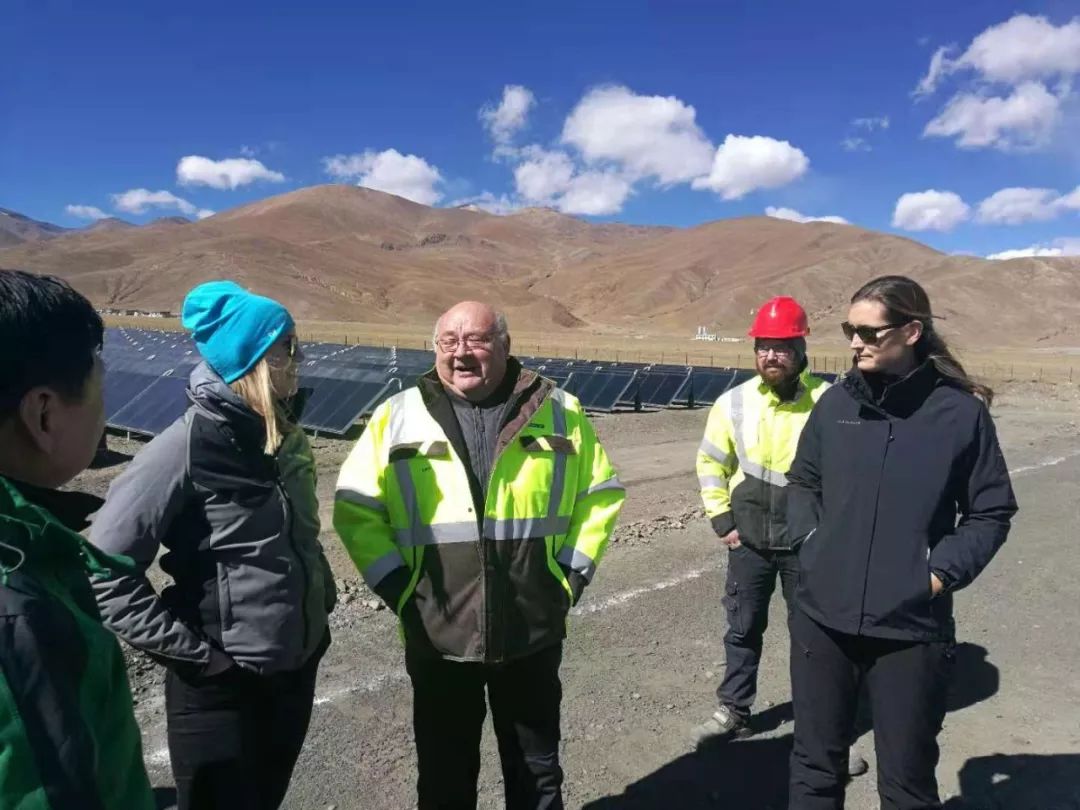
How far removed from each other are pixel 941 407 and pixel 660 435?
470 inches

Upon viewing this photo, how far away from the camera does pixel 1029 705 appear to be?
4059 mm

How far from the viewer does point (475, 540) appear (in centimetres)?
246

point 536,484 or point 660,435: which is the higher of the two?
point 536,484

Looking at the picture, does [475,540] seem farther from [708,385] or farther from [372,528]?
[708,385]

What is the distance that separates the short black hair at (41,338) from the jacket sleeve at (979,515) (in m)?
2.42

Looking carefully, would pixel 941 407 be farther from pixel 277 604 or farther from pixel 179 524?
pixel 179 524

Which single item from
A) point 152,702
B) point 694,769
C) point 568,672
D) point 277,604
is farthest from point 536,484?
point 152,702

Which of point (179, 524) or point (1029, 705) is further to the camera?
point (1029, 705)

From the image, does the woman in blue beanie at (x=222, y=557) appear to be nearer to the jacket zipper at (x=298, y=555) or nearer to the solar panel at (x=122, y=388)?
the jacket zipper at (x=298, y=555)

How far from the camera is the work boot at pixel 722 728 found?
143 inches

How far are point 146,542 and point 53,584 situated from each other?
1087mm

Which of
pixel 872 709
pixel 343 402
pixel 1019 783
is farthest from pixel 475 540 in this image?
pixel 343 402

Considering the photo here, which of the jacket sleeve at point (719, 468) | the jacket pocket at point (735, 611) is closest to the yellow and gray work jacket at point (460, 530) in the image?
the jacket sleeve at point (719, 468)

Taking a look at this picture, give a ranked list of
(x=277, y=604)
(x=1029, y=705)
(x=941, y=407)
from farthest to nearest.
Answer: (x=1029, y=705)
(x=941, y=407)
(x=277, y=604)
